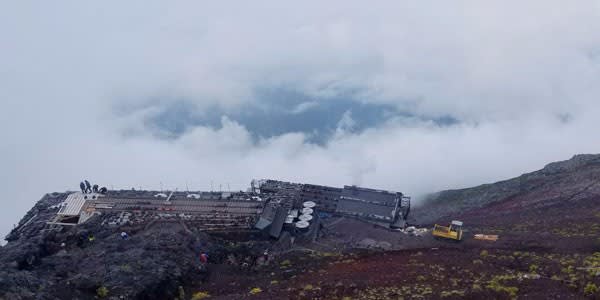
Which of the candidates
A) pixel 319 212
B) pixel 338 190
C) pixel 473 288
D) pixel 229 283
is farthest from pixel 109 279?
pixel 338 190

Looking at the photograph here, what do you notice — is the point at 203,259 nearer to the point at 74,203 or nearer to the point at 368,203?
the point at 74,203

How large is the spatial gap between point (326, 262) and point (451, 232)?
17.8 meters

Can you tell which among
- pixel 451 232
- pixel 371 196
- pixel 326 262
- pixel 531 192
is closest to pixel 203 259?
pixel 326 262

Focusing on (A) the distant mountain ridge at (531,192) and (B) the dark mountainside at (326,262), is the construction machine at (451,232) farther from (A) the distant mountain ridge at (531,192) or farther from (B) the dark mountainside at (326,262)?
(A) the distant mountain ridge at (531,192)

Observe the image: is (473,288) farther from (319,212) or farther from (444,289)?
(319,212)

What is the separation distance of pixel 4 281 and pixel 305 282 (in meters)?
25.0

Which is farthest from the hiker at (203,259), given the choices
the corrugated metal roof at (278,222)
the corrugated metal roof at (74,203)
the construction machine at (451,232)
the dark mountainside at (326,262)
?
the construction machine at (451,232)

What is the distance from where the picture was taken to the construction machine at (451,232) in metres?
64.2

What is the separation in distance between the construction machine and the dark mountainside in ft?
3.20

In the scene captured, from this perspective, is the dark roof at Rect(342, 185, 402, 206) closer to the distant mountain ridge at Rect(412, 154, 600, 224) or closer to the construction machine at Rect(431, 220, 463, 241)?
the distant mountain ridge at Rect(412, 154, 600, 224)

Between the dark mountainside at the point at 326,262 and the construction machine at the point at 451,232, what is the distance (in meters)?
0.98

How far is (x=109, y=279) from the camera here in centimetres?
4512

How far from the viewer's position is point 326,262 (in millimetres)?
56969

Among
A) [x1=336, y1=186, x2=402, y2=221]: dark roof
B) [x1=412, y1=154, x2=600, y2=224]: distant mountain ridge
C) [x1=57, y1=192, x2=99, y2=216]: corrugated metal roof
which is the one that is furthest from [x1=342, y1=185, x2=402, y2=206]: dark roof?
[x1=57, y1=192, x2=99, y2=216]: corrugated metal roof
